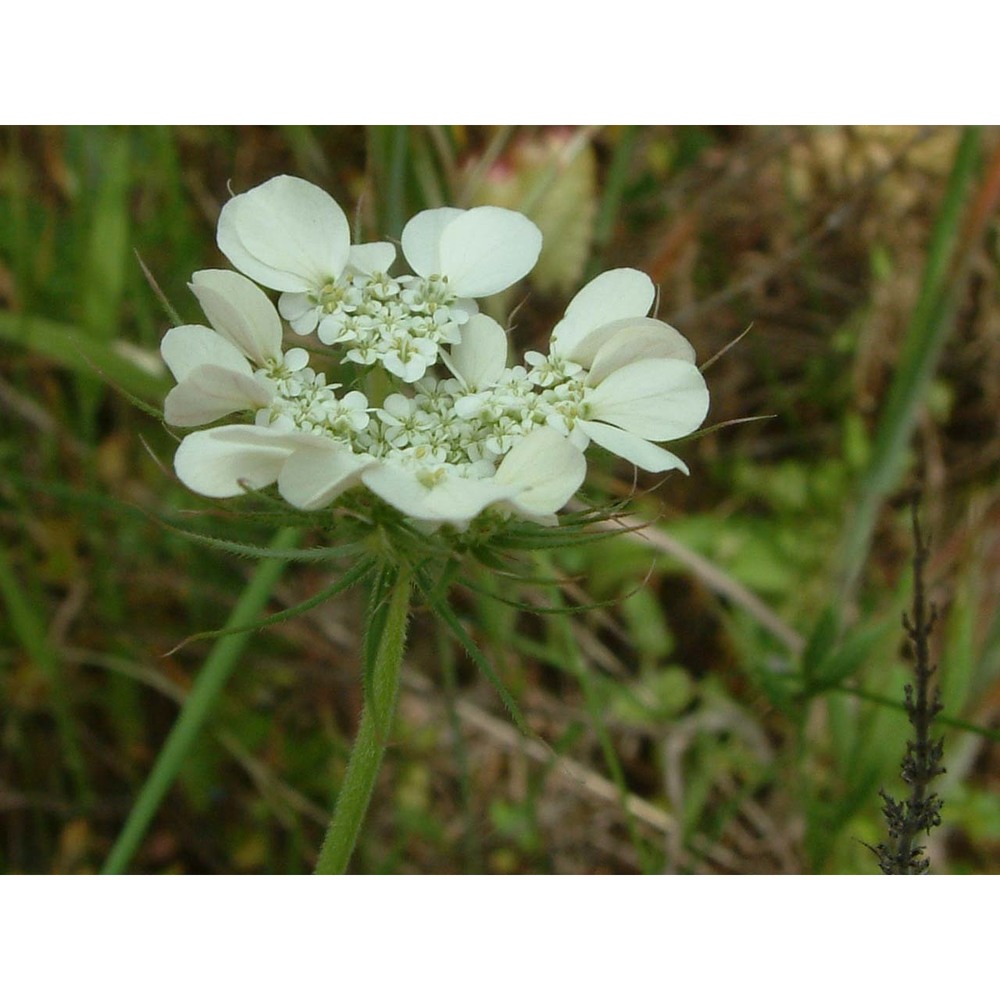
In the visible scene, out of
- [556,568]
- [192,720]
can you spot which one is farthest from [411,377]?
[556,568]

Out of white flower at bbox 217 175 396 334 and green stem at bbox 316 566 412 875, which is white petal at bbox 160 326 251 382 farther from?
green stem at bbox 316 566 412 875

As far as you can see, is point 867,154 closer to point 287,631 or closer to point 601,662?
point 601,662

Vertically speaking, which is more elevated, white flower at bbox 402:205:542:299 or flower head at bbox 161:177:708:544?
white flower at bbox 402:205:542:299

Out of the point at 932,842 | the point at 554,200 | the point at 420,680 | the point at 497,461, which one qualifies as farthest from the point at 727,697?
the point at 497,461

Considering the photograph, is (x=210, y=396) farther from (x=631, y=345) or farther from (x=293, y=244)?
(x=631, y=345)

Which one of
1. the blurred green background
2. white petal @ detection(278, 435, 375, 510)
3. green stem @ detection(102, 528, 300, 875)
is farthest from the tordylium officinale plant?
the blurred green background
